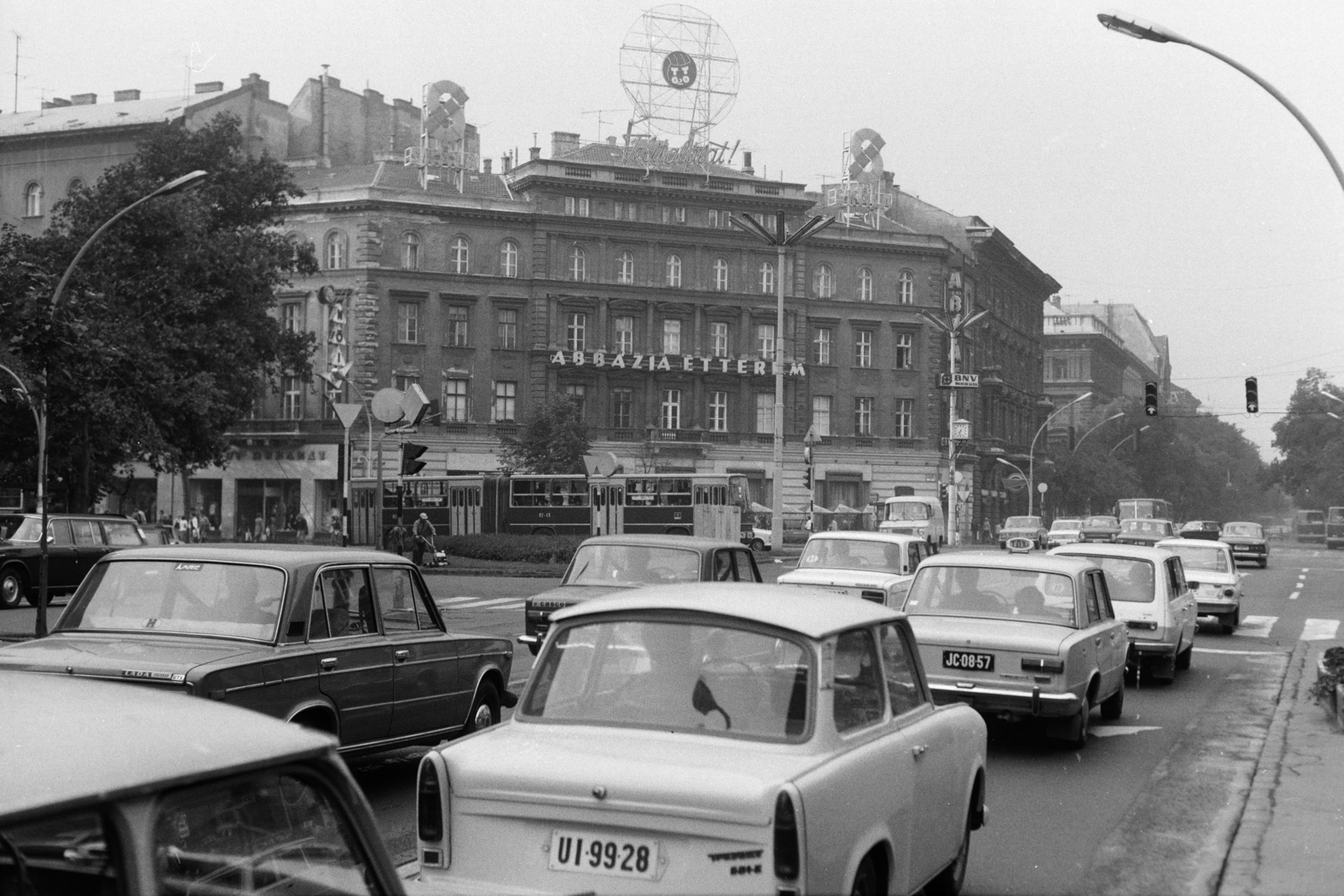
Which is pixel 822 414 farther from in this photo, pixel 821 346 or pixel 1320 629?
pixel 1320 629

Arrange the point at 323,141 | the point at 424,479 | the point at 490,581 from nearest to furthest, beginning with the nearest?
the point at 490,581 → the point at 424,479 → the point at 323,141

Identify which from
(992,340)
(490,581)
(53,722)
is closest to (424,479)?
(490,581)

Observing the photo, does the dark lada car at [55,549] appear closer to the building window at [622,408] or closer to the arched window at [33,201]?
the building window at [622,408]

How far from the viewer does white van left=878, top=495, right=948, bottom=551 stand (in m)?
51.4

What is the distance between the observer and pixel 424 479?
56.7 meters

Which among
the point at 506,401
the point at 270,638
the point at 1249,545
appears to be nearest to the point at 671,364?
the point at 506,401

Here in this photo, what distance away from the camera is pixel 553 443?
6562 centimetres

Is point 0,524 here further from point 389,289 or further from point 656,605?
point 389,289

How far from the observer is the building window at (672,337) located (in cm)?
7600

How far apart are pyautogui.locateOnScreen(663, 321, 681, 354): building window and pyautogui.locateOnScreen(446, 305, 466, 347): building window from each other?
33.5 feet

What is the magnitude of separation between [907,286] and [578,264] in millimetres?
18959

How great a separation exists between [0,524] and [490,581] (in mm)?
12922

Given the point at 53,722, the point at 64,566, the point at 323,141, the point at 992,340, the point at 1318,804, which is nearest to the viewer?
the point at 53,722

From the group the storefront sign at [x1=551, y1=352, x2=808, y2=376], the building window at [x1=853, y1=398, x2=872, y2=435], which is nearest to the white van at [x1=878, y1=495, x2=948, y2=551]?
the storefront sign at [x1=551, y1=352, x2=808, y2=376]
